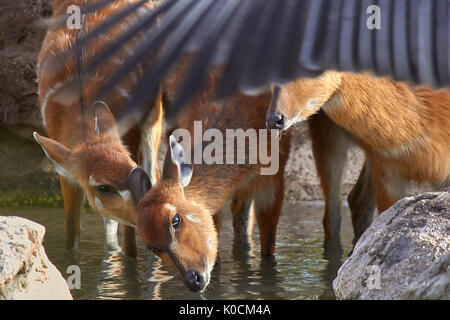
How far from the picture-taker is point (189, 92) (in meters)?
1.67

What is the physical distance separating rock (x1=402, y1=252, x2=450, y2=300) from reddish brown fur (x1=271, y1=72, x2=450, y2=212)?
6.49 feet

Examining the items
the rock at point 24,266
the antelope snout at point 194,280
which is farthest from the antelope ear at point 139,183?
the rock at point 24,266

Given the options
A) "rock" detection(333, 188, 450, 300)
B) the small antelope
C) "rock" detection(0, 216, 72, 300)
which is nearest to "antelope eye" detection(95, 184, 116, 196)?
the small antelope

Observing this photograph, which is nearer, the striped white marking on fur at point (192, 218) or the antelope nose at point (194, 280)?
the antelope nose at point (194, 280)

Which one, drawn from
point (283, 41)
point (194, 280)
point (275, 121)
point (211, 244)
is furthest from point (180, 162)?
point (283, 41)

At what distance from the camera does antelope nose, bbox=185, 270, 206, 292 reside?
3.93 metres

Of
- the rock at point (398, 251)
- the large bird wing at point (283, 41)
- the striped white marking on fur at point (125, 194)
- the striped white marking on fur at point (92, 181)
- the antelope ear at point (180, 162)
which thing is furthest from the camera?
the striped white marking on fur at point (92, 181)

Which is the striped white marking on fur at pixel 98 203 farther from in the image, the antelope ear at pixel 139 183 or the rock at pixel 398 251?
the rock at pixel 398 251

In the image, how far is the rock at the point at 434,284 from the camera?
2.41m

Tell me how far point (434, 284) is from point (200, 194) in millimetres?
2215

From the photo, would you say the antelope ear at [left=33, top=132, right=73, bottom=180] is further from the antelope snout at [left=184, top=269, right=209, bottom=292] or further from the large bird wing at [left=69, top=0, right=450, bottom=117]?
the large bird wing at [left=69, top=0, right=450, bottom=117]
